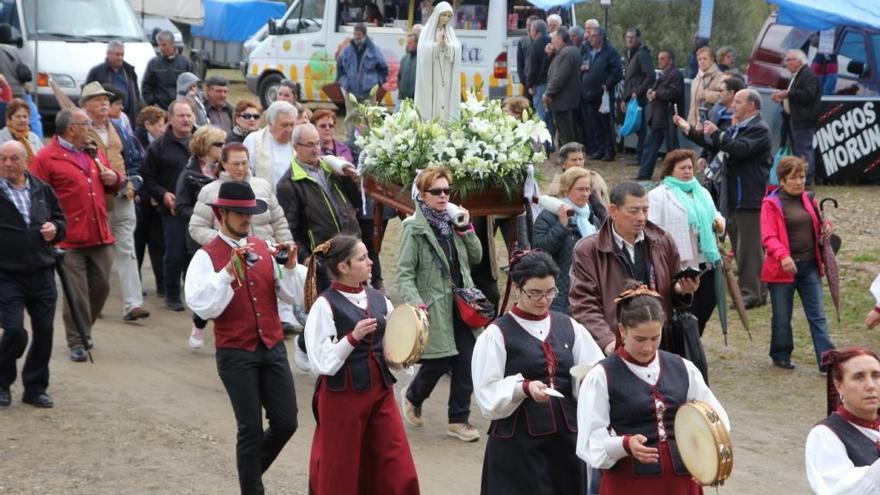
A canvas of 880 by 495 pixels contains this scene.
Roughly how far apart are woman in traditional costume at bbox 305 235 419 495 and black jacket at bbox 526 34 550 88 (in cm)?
1451

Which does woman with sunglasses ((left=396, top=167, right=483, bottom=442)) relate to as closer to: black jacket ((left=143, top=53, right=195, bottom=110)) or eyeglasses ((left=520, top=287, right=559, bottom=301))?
eyeglasses ((left=520, top=287, right=559, bottom=301))

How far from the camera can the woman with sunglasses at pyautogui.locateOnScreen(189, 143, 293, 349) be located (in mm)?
10195

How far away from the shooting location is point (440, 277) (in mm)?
9492

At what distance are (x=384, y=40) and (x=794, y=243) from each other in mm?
14051

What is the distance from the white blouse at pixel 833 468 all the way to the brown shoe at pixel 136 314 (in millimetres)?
8034

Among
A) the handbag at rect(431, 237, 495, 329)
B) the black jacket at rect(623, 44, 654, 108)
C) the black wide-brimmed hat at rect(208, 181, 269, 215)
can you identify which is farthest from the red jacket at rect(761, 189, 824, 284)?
the black jacket at rect(623, 44, 654, 108)

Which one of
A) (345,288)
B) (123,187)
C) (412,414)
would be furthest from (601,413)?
(123,187)

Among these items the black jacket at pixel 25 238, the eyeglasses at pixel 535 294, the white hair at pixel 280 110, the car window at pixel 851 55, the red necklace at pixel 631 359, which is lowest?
the black jacket at pixel 25 238

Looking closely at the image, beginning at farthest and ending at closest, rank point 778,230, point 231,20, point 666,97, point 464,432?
point 231,20 → point 666,97 → point 778,230 → point 464,432

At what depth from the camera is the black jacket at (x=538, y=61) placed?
848 inches

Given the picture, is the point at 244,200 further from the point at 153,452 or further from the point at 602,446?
the point at 602,446

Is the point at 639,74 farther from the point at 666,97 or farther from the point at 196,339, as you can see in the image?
the point at 196,339

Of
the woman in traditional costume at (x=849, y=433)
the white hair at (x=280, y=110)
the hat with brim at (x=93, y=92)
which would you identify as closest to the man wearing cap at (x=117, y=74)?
the hat with brim at (x=93, y=92)

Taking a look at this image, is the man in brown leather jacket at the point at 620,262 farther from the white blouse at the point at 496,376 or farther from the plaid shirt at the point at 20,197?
the plaid shirt at the point at 20,197
